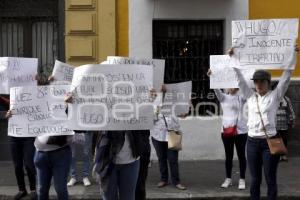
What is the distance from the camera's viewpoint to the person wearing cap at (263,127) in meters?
6.64

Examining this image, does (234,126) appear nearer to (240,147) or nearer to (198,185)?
(240,147)

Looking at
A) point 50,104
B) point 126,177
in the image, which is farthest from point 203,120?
point 126,177

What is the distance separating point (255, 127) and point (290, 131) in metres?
4.87

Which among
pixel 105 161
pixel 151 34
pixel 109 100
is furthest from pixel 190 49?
pixel 105 161

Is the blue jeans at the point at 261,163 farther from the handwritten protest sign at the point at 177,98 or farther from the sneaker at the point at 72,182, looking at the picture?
the sneaker at the point at 72,182

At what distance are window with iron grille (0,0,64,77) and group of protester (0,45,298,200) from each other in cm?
310

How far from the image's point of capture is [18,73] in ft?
25.8

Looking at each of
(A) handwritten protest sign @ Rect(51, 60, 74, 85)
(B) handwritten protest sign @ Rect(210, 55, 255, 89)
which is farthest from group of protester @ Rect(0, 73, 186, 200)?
(B) handwritten protest sign @ Rect(210, 55, 255, 89)

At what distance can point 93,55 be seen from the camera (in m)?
11.0

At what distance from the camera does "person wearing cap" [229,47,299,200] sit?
6645mm

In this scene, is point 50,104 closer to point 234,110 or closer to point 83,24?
point 234,110

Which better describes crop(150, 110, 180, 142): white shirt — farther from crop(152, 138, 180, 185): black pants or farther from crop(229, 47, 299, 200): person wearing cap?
crop(229, 47, 299, 200): person wearing cap

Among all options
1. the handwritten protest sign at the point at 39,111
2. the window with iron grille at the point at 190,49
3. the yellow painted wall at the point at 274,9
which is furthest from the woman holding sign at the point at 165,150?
the yellow painted wall at the point at 274,9

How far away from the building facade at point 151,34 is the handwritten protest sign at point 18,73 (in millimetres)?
3153
